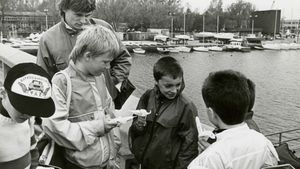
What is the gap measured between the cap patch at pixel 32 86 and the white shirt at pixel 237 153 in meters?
0.92

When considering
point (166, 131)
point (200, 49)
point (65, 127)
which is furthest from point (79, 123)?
point (200, 49)

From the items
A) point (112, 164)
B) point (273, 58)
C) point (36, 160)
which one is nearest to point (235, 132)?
point (112, 164)

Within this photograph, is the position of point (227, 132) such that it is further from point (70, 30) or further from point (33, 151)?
point (70, 30)

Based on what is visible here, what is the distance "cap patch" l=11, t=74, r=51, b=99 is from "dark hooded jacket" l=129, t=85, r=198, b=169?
1.11 meters

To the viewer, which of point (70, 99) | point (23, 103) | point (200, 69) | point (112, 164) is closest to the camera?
point (23, 103)

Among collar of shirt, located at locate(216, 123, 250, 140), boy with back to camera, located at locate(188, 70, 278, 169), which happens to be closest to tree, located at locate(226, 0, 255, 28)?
boy with back to camera, located at locate(188, 70, 278, 169)

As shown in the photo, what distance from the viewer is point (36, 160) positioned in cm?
247

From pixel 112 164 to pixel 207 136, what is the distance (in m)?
0.84

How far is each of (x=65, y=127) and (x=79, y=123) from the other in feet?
0.41

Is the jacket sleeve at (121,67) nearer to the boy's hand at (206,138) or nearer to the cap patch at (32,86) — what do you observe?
the boy's hand at (206,138)

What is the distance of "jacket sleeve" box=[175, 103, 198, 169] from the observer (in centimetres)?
304

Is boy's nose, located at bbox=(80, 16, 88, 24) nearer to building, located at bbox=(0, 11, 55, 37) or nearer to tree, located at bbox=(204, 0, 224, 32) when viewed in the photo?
building, located at bbox=(0, 11, 55, 37)

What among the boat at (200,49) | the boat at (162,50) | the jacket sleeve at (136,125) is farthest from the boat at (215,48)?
the jacket sleeve at (136,125)

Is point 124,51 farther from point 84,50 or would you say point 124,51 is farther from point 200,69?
point 200,69
